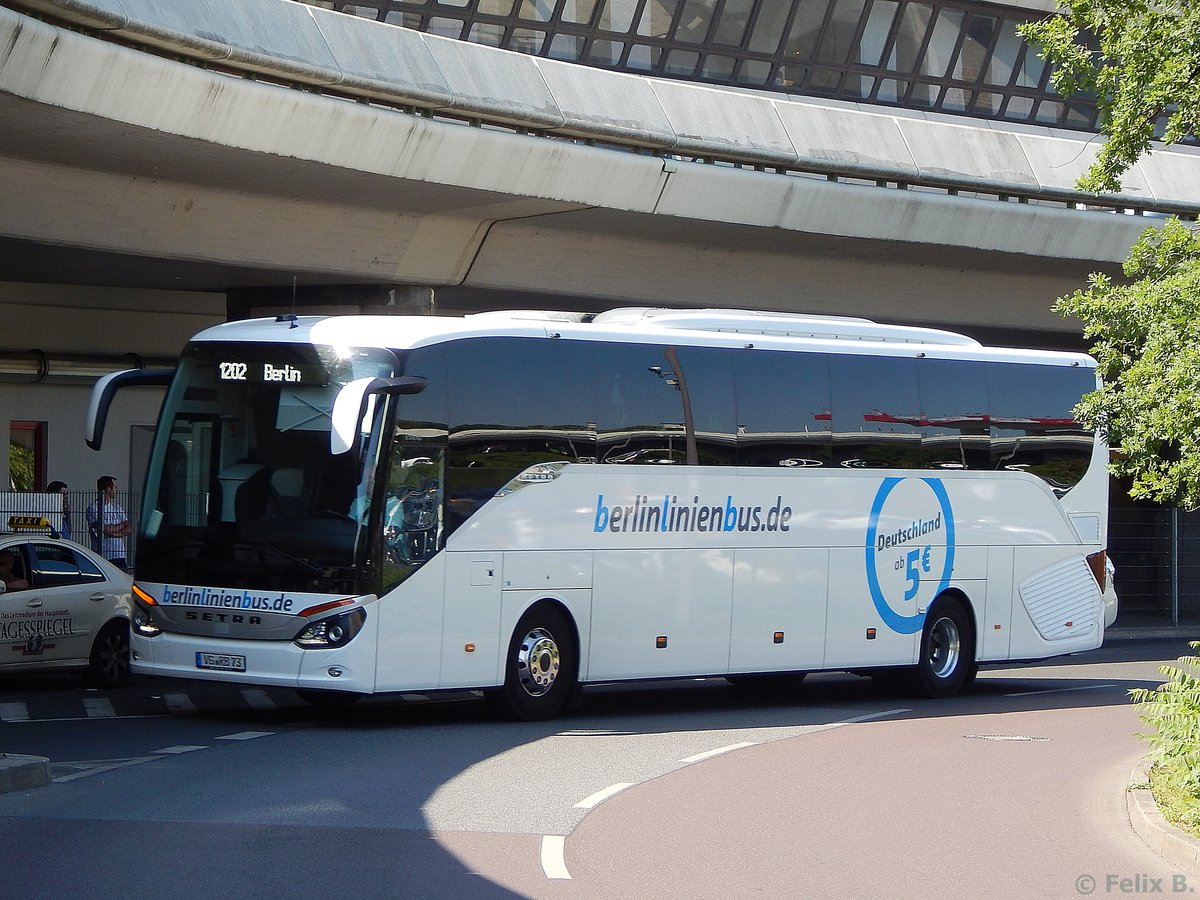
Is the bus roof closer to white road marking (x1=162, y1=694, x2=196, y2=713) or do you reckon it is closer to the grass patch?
white road marking (x1=162, y1=694, x2=196, y2=713)

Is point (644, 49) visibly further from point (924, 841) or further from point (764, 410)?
point (924, 841)

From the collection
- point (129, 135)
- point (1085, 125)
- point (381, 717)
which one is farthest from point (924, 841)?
point (1085, 125)

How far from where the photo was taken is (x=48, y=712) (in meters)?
16.0

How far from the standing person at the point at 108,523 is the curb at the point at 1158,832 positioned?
17481 millimetres

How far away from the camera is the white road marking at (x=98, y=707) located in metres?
15.8

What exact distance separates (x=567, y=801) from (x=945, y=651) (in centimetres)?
915

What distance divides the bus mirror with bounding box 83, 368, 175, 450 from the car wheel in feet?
13.1

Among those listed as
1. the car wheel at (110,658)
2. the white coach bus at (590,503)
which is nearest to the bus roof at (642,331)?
the white coach bus at (590,503)

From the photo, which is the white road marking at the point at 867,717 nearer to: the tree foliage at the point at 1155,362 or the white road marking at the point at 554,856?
the tree foliage at the point at 1155,362

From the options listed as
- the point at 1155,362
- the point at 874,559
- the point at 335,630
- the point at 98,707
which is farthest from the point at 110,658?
the point at 1155,362

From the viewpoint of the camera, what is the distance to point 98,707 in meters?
16.6

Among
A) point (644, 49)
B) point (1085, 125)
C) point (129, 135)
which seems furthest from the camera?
point (1085, 125)

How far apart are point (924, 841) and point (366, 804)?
11.2 ft

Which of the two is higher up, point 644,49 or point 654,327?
point 644,49
